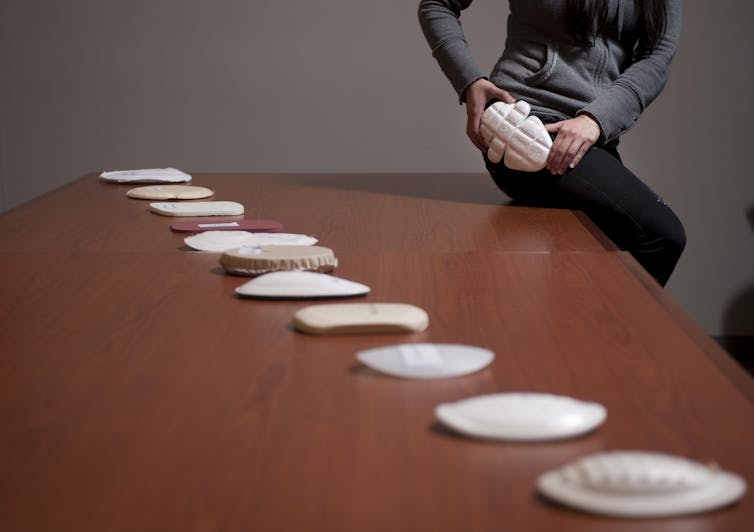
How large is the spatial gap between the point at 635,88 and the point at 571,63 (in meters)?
0.14

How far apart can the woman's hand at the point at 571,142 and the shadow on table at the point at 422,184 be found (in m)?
0.14

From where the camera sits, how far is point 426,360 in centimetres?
83

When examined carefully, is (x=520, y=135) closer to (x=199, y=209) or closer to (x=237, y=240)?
(x=199, y=209)

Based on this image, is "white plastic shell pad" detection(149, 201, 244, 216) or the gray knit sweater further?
the gray knit sweater

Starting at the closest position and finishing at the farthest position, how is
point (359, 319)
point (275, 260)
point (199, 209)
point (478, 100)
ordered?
point (359, 319), point (275, 260), point (199, 209), point (478, 100)

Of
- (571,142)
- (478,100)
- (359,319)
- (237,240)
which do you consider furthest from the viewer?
(478,100)

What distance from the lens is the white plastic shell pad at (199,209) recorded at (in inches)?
68.7

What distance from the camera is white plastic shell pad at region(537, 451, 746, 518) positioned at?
57 centimetres

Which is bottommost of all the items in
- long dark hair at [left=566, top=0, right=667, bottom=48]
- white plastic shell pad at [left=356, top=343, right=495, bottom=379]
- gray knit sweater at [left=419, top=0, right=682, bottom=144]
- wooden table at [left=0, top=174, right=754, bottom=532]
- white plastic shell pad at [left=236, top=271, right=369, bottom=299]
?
wooden table at [left=0, top=174, right=754, bottom=532]

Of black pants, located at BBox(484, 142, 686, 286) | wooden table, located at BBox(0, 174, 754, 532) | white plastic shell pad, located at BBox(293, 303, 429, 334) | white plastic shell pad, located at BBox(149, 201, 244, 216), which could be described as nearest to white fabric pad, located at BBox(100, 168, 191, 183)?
white plastic shell pad, located at BBox(149, 201, 244, 216)

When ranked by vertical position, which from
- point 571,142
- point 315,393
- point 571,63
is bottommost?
point 315,393

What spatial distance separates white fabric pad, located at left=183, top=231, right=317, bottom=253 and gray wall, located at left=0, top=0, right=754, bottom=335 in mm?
2357

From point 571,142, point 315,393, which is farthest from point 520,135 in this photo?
point 315,393

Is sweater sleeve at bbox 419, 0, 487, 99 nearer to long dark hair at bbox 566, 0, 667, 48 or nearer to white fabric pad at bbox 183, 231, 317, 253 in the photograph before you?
long dark hair at bbox 566, 0, 667, 48
